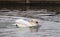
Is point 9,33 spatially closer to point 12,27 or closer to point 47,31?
point 12,27

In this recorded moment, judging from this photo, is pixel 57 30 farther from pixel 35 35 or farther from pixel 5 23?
pixel 5 23

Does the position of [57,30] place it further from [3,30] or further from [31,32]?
[3,30]

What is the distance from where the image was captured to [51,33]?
3270mm

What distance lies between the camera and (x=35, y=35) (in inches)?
124

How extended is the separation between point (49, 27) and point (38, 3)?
11.1ft

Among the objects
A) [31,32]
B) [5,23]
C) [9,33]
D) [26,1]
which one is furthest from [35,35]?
[26,1]

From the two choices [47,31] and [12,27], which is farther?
[12,27]

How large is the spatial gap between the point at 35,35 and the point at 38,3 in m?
3.91

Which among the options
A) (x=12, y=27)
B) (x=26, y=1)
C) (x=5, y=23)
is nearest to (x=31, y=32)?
(x=12, y=27)

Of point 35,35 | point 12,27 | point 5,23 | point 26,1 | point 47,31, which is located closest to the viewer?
point 35,35

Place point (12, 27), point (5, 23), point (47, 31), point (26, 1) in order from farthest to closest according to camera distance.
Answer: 1. point (26, 1)
2. point (5, 23)
3. point (12, 27)
4. point (47, 31)

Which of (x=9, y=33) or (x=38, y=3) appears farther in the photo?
(x=38, y=3)

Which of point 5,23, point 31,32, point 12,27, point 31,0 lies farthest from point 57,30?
point 31,0

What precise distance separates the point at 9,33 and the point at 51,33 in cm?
76
